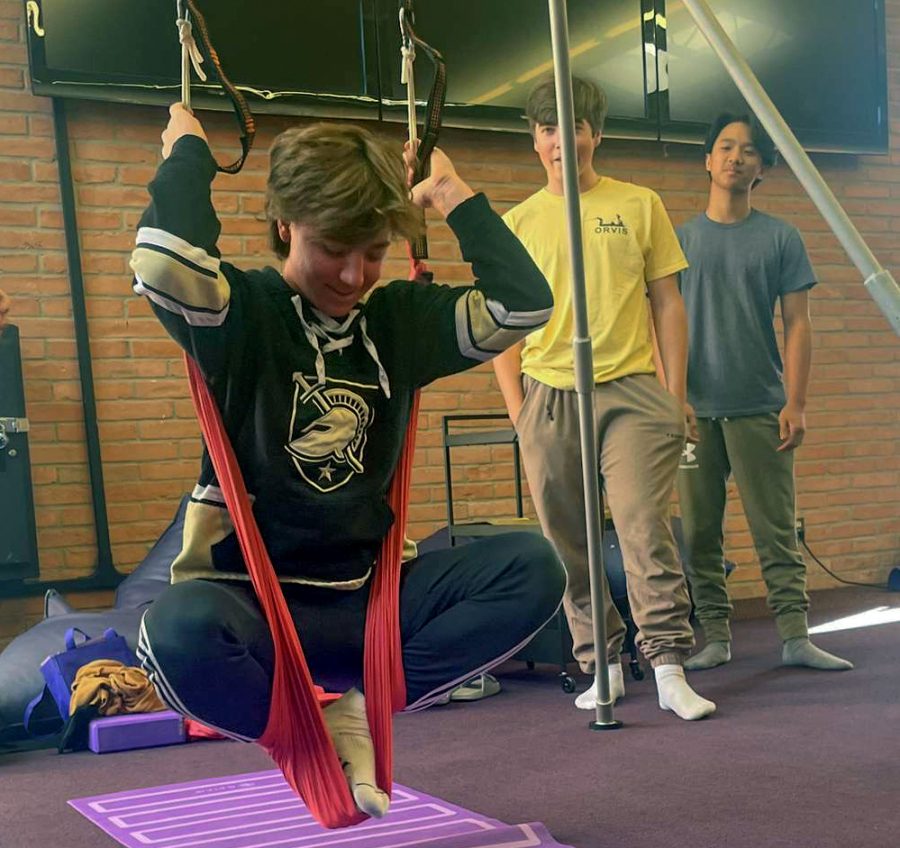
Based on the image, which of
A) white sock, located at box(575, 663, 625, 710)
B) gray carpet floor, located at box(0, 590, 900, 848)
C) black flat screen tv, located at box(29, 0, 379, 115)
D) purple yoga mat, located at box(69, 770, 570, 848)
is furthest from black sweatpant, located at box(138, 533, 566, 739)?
black flat screen tv, located at box(29, 0, 379, 115)

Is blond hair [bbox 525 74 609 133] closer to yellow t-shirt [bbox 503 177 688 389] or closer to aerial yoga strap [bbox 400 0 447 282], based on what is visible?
yellow t-shirt [bbox 503 177 688 389]

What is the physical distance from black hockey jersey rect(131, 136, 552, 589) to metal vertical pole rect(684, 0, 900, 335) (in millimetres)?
479

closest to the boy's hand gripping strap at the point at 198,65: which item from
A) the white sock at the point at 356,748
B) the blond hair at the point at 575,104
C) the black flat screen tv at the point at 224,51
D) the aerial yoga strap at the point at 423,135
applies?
the aerial yoga strap at the point at 423,135

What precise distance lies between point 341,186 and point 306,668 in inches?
25.7

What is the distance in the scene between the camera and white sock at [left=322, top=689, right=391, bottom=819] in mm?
1675

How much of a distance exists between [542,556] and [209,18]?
10.5 ft

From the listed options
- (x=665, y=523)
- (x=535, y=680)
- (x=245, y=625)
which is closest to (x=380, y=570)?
(x=245, y=625)

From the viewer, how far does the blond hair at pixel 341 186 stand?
1703mm

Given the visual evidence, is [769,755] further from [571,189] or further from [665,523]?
[571,189]

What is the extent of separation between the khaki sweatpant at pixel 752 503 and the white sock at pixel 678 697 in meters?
0.59

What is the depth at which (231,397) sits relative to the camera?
1.74 m

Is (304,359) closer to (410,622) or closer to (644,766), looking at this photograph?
(410,622)

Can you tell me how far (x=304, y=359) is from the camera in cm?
178

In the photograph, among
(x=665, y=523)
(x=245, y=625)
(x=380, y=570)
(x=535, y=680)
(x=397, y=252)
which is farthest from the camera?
(x=397, y=252)
